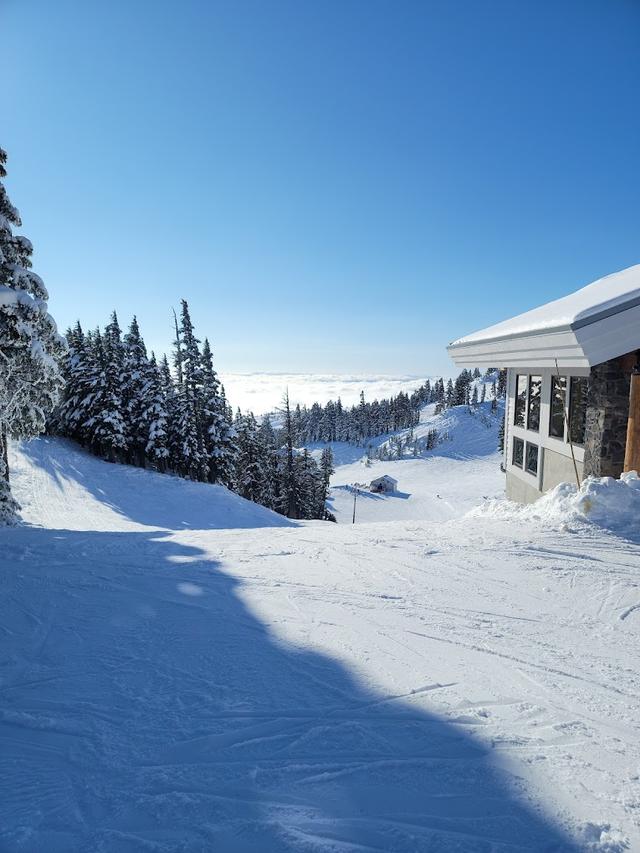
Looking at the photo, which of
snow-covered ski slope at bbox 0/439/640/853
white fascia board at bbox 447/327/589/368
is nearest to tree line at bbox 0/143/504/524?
snow-covered ski slope at bbox 0/439/640/853

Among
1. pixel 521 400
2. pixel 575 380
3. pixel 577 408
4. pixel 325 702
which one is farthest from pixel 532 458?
pixel 325 702

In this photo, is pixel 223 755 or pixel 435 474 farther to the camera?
pixel 435 474

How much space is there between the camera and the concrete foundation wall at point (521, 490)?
10647 millimetres

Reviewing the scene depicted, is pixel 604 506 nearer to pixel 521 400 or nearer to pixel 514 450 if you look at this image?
pixel 521 400

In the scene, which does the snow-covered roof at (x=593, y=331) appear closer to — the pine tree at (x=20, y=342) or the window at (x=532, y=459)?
the window at (x=532, y=459)

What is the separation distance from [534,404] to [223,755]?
10.7 metres

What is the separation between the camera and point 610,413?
734cm

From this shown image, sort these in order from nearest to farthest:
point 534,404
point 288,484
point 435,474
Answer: point 534,404, point 288,484, point 435,474

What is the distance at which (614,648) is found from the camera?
378 centimetres

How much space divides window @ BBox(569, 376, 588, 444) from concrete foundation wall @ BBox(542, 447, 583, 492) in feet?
1.76

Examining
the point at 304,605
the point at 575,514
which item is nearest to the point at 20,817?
the point at 304,605

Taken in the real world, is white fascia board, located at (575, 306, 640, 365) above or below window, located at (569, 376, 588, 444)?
above

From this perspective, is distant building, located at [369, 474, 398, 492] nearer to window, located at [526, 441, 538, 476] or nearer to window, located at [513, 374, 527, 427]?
window, located at [513, 374, 527, 427]

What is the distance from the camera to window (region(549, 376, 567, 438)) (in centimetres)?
916
